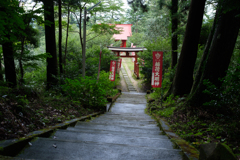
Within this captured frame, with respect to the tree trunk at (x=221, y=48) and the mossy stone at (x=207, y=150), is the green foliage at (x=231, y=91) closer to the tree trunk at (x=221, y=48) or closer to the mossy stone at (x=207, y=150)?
the tree trunk at (x=221, y=48)

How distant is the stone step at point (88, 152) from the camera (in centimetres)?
225

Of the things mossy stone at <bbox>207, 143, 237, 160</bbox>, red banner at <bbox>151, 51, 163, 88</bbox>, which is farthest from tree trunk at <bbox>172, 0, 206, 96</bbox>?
mossy stone at <bbox>207, 143, 237, 160</bbox>

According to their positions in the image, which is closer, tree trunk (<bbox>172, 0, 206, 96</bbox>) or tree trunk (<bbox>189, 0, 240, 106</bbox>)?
tree trunk (<bbox>189, 0, 240, 106</bbox>)

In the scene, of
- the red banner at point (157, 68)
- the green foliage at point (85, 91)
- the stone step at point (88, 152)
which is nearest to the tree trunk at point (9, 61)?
the green foliage at point (85, 91)

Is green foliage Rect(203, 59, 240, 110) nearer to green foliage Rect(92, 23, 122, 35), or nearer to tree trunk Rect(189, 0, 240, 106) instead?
tree trunk Rect(189, 0, 240, 106)

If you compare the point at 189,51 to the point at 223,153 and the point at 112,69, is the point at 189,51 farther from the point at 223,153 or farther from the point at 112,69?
the point at 112,69

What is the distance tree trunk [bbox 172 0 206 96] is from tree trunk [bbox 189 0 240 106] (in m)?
2.66

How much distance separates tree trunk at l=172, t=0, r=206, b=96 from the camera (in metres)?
7.39

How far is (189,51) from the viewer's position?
7754 mm

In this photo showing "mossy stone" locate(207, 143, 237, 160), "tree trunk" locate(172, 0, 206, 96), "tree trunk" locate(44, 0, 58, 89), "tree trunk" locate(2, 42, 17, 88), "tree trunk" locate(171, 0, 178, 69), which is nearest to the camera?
"mossy stone" locate(207, 143, 237, 160)

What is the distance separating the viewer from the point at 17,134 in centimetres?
261

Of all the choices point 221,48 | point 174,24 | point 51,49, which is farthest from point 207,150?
point 174,24

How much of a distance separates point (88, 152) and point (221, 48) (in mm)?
4195

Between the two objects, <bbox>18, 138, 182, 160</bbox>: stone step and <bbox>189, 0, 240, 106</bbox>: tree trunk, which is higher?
<bbox>189, 0, 240, 106</bbox>: tree trunk
